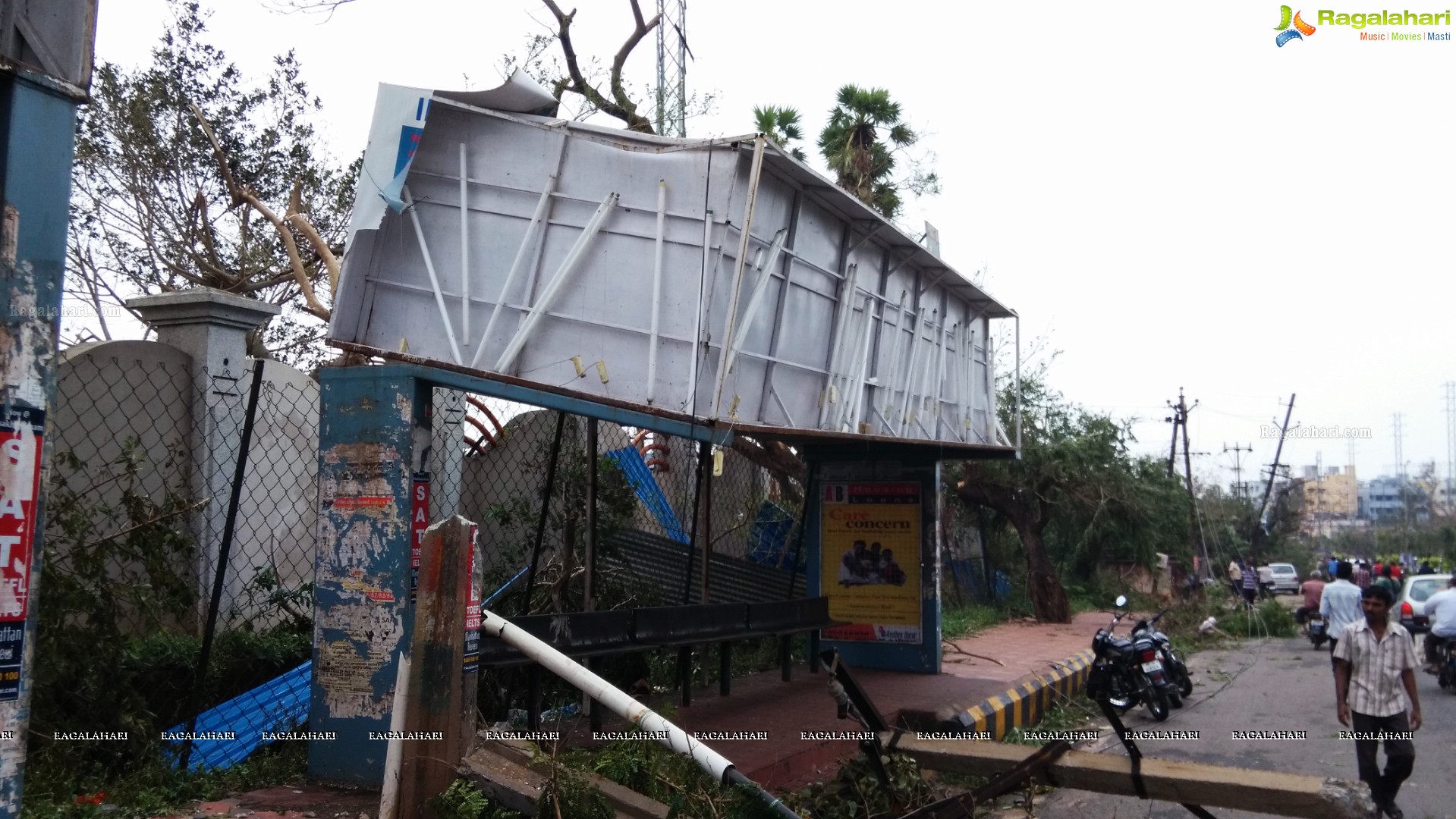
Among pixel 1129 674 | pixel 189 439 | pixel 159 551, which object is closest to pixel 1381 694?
pixel 1129 674

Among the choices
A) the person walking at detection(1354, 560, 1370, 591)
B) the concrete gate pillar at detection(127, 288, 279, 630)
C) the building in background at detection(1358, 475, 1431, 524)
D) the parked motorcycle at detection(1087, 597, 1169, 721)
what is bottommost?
the parked motorcycle at detection(1087, 597, 1169, 721)

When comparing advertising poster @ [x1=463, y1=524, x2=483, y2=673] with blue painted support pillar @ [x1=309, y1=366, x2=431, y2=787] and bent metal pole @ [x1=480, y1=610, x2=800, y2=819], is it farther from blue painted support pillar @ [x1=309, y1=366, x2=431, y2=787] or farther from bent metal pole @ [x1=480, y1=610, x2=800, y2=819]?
blue painted support pillar @ [x1=309, y1=366, x2=431, y2=787]

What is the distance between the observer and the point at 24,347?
3.16m

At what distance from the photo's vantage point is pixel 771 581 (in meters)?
10.8

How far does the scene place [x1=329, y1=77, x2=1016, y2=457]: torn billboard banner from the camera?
20.6 feet

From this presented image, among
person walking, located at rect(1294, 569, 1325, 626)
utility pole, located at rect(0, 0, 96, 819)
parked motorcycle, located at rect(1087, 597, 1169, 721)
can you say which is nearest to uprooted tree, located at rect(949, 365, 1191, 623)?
person walking, located at rect(1294, 569, 1325, 626)

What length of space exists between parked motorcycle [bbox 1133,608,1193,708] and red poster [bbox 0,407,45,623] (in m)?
10.2

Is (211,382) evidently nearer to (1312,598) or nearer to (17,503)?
(17,503)

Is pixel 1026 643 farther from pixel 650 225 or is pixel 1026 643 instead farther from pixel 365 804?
pixel 365 804

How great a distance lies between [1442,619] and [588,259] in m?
11.4

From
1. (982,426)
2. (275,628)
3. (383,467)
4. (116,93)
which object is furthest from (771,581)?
(116,93)

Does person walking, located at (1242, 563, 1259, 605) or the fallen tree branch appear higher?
the fallen tree branch

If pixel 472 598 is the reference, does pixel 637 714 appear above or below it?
below

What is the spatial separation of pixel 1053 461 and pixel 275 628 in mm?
13540
